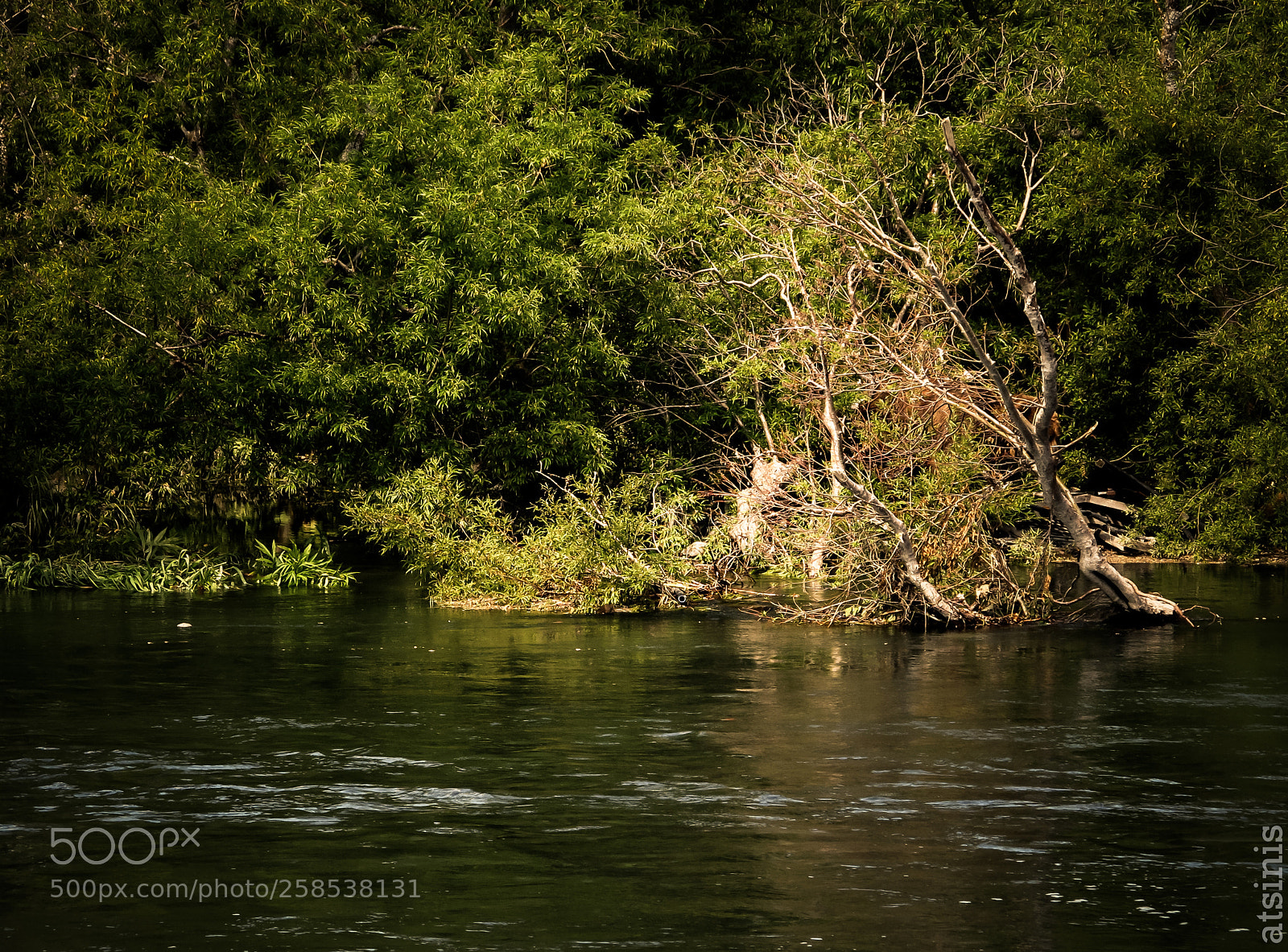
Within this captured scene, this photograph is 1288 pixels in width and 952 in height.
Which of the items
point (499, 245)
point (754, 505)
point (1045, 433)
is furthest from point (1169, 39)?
point (754, 505)

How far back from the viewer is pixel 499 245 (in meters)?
26.6

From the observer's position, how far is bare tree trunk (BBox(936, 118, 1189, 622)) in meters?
18.3

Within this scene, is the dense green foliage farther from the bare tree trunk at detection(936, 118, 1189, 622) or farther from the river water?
the river water

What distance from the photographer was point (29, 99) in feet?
100

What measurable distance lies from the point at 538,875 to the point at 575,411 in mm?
19212

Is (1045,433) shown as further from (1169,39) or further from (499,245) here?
(1169,39)

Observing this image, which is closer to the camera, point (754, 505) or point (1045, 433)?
point (1045, 433)

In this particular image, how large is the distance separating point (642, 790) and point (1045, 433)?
9.55 m

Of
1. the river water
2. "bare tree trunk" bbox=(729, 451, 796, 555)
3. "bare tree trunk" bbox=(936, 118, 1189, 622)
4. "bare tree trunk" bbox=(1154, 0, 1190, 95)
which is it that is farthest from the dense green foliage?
the river water

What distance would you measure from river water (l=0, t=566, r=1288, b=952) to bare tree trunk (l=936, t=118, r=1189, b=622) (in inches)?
31.0

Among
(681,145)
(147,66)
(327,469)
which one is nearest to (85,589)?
(327,469)

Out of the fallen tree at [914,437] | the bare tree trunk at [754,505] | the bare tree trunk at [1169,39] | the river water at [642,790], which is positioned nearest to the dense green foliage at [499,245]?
the bare tree trunk at [1169,39]

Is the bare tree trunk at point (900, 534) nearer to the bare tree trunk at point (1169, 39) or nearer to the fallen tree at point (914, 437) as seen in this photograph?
the fallen tree at point (914, 437)

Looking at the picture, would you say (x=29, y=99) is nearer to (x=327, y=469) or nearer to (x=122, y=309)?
(x=122, y=309)
